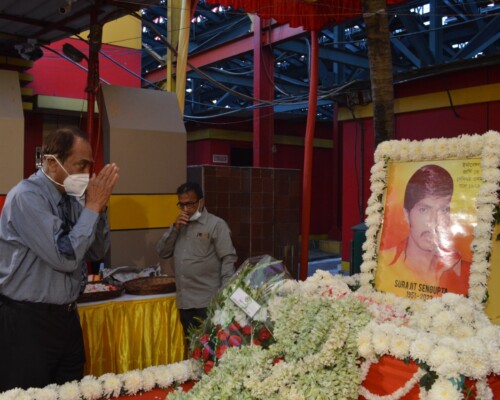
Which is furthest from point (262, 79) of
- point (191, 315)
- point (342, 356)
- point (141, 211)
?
point (342, 356)

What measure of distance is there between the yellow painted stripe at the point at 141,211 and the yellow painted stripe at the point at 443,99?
13.8 ft

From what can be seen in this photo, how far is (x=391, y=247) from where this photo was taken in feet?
7.83

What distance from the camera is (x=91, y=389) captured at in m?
1.87

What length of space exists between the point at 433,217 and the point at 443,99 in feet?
18.9

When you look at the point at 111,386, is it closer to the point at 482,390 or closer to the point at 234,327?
the point at 234,327

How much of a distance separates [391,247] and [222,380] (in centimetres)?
118

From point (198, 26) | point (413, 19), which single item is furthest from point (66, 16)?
point (198, 26)

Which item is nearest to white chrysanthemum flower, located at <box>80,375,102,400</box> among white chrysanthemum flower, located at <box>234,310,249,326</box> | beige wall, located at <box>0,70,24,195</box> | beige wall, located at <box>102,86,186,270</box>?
white chrysanthemum flower, located at <box>234,310,249,326</box>

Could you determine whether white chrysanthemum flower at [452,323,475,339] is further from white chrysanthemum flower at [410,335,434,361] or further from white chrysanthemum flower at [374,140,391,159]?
white chrysanthemum flower at [374,140,391,159]

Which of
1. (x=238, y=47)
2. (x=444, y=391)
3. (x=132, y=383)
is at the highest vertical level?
(x=238, y=47)

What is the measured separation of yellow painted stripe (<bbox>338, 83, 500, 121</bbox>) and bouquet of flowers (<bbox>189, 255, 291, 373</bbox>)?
5.99 metres

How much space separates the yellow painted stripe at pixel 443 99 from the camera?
6.91 metres

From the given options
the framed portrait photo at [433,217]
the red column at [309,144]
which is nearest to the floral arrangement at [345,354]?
the framed portrait photo at [433,217]

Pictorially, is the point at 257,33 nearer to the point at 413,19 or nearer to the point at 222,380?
the point at 413,19
